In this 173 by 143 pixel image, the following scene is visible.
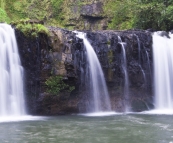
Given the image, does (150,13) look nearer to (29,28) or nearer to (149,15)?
(149,15)

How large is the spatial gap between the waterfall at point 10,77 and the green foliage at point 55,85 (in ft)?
4.09

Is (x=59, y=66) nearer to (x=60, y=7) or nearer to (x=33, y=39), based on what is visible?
(x=33, y=39)

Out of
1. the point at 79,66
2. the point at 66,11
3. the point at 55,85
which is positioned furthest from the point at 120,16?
the point at 55,85

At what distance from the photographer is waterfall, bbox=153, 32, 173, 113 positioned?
687 inches

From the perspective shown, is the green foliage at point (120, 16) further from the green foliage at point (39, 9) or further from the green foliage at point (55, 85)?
the green foliage at point (55, 85)

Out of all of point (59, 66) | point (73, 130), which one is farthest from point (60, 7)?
point (73, 130)

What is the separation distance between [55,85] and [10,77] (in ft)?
6.68

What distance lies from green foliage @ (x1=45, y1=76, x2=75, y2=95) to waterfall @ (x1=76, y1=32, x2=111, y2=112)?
1.47 meters

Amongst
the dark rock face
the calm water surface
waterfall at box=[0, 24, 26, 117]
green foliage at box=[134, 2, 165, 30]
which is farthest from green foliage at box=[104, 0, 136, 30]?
the calm water surface

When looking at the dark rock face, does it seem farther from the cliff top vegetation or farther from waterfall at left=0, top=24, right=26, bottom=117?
the cliff top vegetation

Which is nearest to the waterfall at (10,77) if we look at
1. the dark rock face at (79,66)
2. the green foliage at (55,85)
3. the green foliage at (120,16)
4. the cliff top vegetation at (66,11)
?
the dark rock face at (79,66)

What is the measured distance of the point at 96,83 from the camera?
16266 mm

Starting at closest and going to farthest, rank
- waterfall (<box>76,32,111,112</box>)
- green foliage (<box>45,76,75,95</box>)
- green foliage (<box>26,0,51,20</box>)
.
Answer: green foliage (<box>45,76,75,95</box>)
waterfall (<box>76,32,111,112</box>)
green foliage (<box>26,0,51,20</box>)

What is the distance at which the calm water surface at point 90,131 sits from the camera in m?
9.00
